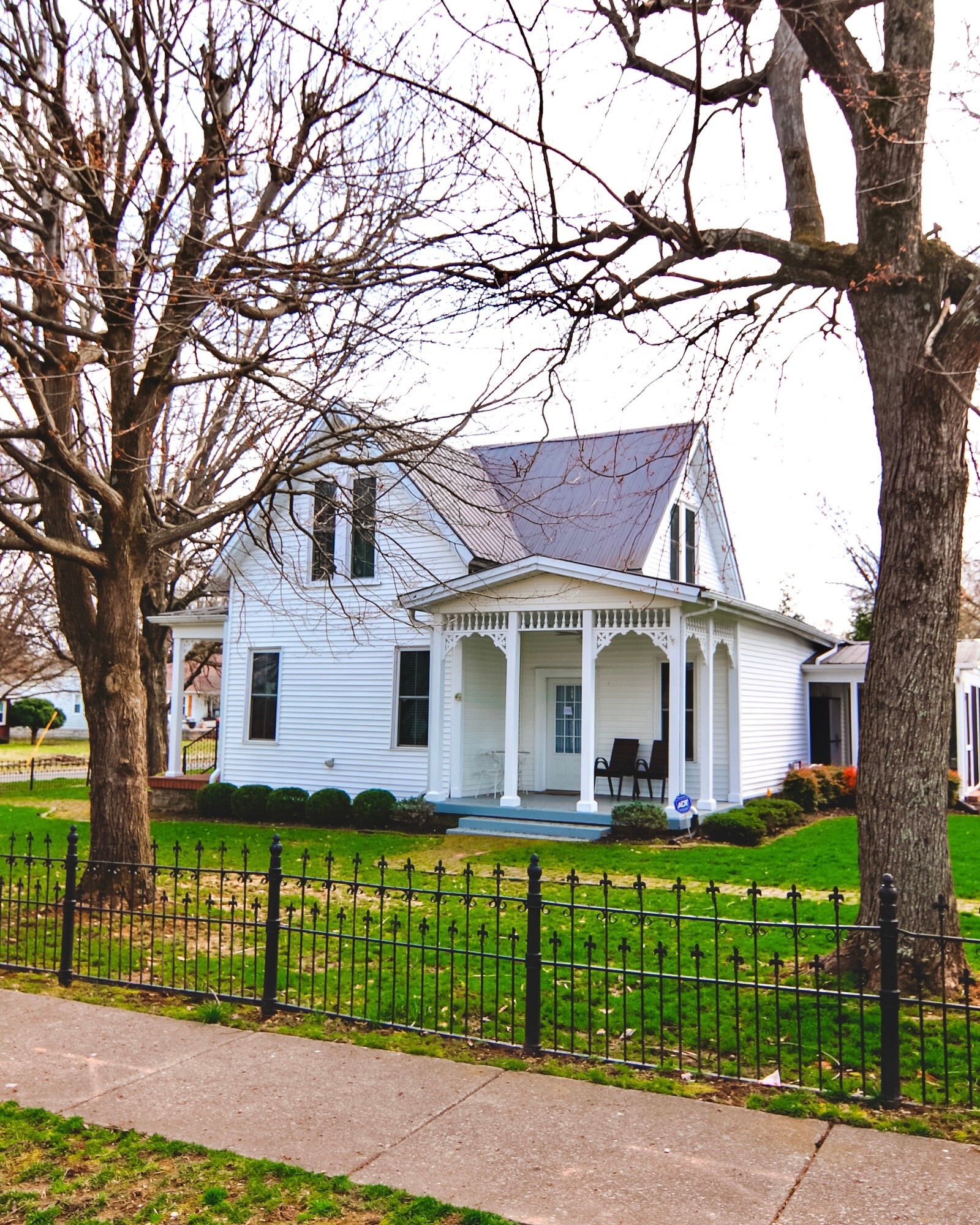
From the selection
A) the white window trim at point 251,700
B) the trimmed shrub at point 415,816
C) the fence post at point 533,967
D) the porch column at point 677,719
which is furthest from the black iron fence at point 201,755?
the fence post at point 533,967

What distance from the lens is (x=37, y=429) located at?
9.52 meters

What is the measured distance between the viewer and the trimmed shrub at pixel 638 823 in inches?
635

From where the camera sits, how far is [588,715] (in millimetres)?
17062

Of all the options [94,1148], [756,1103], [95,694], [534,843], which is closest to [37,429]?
[95,694]

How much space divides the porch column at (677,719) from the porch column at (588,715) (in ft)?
4.17

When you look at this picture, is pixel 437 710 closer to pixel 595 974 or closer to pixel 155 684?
pixel 155 684

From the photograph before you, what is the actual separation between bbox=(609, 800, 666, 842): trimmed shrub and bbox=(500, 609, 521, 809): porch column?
77.2 inches

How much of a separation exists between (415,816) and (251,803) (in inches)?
154

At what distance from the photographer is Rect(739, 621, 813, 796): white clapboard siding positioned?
20047 millimetres

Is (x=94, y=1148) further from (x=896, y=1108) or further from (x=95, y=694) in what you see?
(x=95, y=694)

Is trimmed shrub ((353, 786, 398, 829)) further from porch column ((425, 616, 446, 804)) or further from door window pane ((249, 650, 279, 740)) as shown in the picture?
door window pane ((249, 650, 279, 740))

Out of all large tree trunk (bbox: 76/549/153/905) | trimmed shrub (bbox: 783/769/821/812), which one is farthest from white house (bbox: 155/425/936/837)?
large tree trunk (bbox: 76/549/153/905)

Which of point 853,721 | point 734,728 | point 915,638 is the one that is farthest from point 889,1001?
point 853,721

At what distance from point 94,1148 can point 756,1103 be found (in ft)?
10.9
